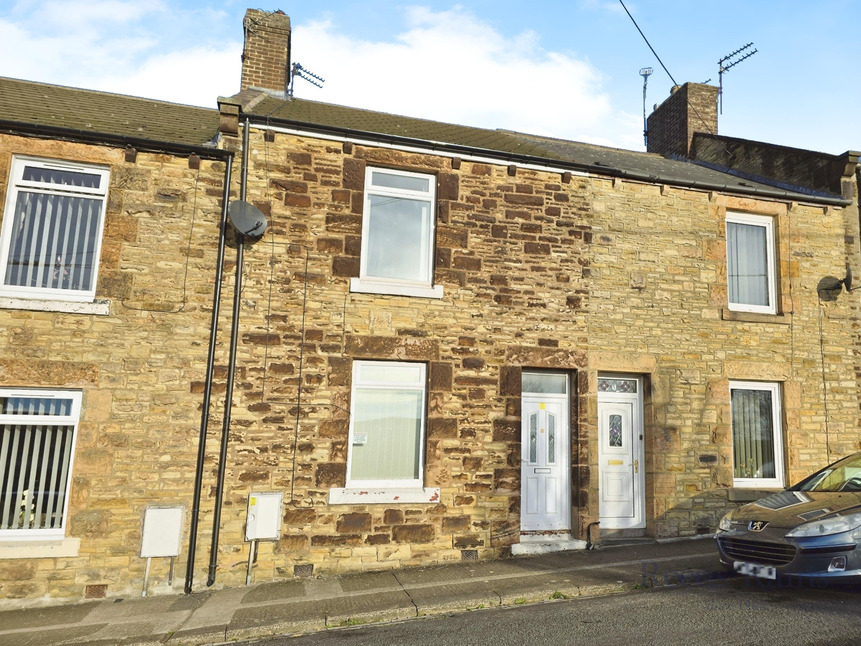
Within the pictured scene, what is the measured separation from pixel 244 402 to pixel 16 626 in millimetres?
3106

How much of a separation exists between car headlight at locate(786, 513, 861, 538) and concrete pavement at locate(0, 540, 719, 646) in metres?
1.46

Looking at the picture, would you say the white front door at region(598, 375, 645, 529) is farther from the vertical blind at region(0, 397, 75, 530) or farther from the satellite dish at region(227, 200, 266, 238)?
the vertical blind at region(0, 397, 75, 530)

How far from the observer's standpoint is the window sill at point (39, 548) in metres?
6.75

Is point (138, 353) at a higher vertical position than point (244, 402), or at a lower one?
higher

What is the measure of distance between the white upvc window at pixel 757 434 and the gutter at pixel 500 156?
308 centimetres

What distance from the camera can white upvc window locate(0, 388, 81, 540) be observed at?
23.1 feet

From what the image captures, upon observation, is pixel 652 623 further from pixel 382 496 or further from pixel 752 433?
pixel 752 433

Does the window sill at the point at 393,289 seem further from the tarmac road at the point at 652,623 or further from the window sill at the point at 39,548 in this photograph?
the window sill at the point at 39,548

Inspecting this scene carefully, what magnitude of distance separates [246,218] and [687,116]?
35.0 feet

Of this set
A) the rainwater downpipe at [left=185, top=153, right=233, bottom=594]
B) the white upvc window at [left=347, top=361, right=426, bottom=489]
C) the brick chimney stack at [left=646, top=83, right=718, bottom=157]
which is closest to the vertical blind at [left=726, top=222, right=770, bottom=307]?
the brick chimney stack at [left=646, top=83, right=718, bottom=157]

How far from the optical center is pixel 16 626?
6113mm

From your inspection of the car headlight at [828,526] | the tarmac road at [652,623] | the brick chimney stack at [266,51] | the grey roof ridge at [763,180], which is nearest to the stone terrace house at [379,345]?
the grey roof ridge at [763,180]

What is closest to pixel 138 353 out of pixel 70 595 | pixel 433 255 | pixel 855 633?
pixel 70 595

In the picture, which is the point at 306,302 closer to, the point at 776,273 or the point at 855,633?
the point at 855,633
